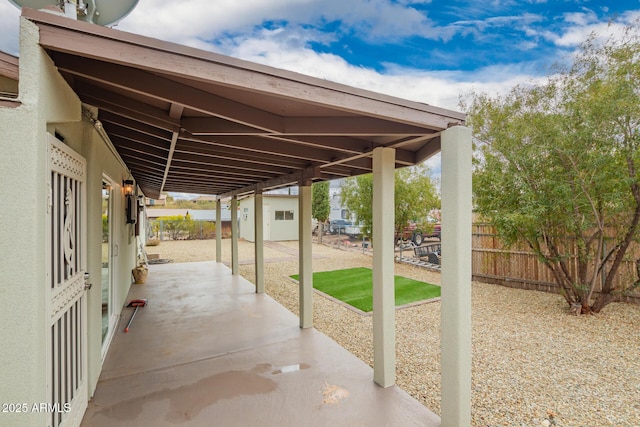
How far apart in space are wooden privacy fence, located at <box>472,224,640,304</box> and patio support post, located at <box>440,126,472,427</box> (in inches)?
200

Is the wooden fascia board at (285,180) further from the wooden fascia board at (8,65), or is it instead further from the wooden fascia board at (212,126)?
the wooden fascia board at (8,65)

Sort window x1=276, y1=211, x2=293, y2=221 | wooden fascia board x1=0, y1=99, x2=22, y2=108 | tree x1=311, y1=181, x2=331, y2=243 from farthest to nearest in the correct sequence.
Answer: window x1=276, y1=211, x2=293, y2=221, tree x1=311, y1=181, x2=331, y2=243, wooden fascia board x1=0, y1=99, x2=22, y2=108

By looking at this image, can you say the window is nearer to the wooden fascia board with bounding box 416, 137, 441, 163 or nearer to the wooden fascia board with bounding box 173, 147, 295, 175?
the wooden fascia board with bounding box 173, 147, 295, 175

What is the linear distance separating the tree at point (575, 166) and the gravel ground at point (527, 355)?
894 millimetres

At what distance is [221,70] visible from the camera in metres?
1.98

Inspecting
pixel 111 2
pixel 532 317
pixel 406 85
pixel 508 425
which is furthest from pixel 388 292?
pixel 406 85

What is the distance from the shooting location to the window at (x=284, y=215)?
71.3 ft

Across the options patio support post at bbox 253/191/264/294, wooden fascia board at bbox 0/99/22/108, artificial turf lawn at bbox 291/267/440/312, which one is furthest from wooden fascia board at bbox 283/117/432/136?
patio support post at bbox 253/191/264/294

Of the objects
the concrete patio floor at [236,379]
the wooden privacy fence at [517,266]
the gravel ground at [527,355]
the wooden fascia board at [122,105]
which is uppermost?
the wooden fascia board at [122,105]

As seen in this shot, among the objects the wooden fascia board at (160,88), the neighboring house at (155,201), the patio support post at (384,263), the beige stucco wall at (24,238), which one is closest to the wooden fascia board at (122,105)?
the wooden fascia board at (160,88)

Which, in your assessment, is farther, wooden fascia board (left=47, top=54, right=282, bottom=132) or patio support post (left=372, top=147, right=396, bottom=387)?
patio support post (left=372, top=147, right=396, bottom=387)

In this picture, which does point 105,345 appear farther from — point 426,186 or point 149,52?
point 426,186

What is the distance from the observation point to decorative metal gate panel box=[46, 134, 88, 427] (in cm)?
211

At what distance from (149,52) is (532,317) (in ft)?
23.5
